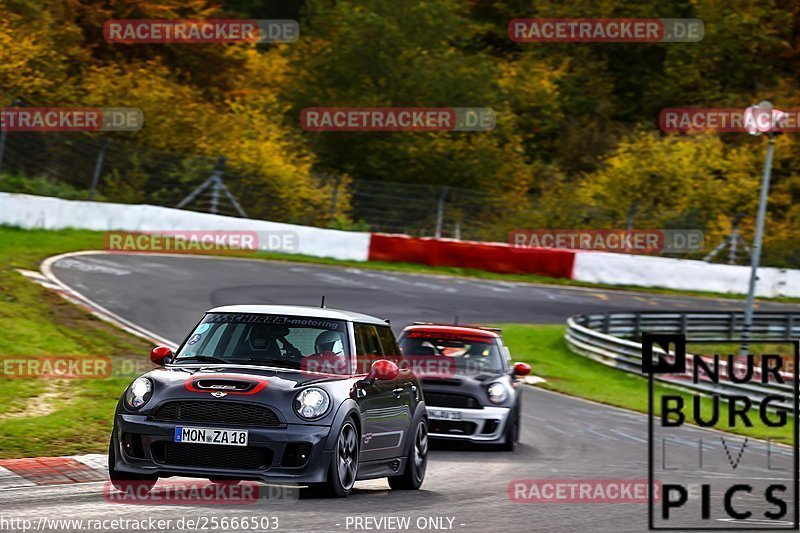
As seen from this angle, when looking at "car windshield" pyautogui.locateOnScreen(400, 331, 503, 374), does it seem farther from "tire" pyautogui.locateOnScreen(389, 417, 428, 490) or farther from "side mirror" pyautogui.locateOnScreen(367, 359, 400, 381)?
"side mirror" pyautogui.locateOnScreen(367, 359, 400, 381)

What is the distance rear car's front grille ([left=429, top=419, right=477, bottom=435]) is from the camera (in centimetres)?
1466

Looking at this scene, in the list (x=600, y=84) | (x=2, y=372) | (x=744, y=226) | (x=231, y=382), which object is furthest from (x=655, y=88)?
(x=231, y=382)

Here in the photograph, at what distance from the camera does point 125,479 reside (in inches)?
358

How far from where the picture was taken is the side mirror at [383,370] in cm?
994

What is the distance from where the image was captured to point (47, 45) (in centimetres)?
4278

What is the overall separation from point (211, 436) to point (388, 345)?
8.77 feet

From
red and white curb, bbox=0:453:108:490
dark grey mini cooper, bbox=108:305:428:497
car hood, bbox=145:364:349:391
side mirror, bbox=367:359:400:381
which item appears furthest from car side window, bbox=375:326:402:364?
red and white curb, bbox=0:453:108:490

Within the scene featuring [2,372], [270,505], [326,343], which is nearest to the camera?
[270,505]

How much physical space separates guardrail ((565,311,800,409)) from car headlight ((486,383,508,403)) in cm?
942

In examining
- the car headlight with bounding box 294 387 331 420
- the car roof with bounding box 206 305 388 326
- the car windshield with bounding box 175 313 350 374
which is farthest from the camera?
the car roof with bounding box 206 305 388 326

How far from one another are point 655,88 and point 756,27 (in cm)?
537

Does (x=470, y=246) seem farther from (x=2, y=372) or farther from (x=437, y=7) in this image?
(x=2, y=372)

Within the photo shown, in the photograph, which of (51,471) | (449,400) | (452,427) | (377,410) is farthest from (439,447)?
(51,471)

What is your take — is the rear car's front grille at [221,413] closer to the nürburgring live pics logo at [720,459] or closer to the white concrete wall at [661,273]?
the nürburgring live pics logo at [720,459]
